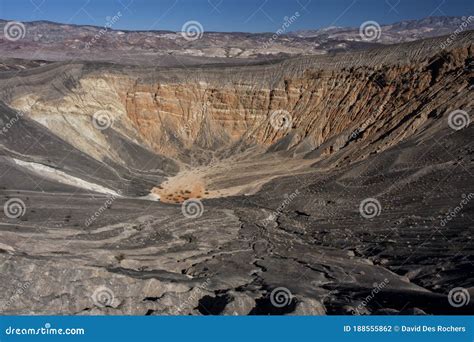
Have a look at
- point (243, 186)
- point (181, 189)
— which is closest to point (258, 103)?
point (243, 186)

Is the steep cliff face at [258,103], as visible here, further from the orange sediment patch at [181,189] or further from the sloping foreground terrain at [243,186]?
the orange sediment patch at [181,189]

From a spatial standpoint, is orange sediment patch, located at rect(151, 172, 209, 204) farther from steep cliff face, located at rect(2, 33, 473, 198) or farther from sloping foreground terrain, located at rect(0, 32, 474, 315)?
steep cliff face, located at rect(2, 33, 473, 198)

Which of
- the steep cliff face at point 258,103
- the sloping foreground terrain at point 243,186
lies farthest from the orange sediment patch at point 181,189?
the steep cliff face at point 258,103

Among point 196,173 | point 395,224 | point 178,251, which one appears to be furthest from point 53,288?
point 196,173

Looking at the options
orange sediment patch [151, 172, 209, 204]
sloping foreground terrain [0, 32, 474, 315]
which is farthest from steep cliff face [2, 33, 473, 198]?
orange sediment patch [151, 172, 209, 204]

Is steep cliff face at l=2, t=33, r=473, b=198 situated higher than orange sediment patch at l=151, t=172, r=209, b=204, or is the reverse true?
steep cliff face at l=2, t=33, r=473, b=198

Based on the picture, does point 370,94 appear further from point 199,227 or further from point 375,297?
point 375,297

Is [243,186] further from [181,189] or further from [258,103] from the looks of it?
A: [258,103]

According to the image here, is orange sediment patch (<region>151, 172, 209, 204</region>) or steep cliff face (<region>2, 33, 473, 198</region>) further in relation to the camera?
steep cliff face (<region>2, 33, 473, 198</region>)
